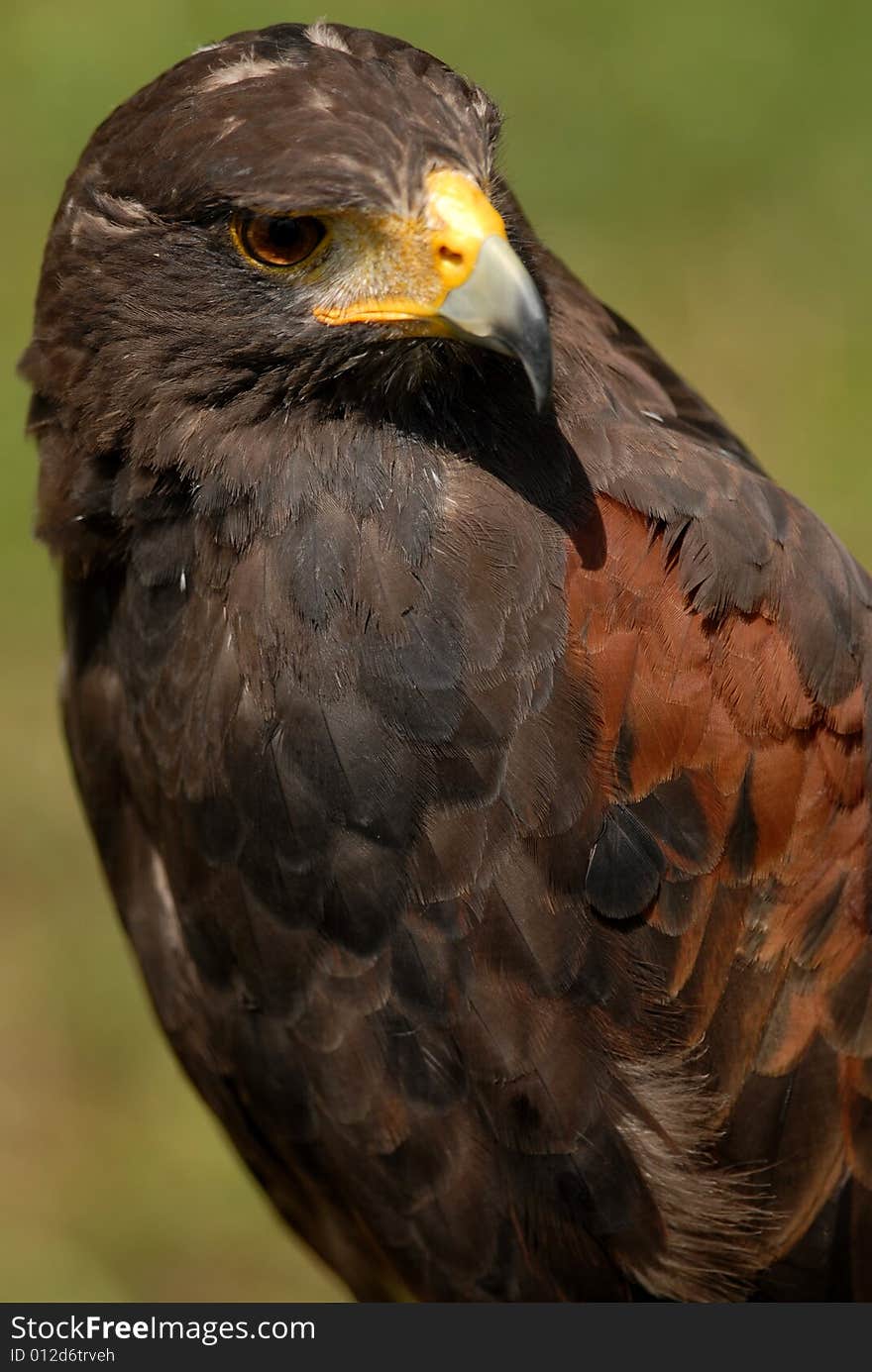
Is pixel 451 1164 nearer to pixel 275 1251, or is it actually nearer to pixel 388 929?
pixel 388 929

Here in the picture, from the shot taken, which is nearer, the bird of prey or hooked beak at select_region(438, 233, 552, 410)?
hooked beak at select_region(438, 233, 552, 410)

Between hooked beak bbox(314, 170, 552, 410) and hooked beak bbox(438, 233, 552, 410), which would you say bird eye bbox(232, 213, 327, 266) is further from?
hooked beak bbox(438, 233, 552, 410)

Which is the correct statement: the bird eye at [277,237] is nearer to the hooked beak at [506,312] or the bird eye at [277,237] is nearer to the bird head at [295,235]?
the bird head at [295,235]

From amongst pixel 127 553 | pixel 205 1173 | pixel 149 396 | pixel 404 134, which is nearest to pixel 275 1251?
pixel 205 1173

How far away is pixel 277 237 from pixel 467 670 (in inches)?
28.1

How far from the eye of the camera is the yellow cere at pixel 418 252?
2752 mm

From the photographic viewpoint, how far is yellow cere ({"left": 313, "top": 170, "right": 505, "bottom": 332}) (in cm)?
275

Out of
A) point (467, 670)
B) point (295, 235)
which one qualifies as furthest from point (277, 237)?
point (467, 670)

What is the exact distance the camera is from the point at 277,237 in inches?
111

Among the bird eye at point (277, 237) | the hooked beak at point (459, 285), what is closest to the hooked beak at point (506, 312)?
the hooked beak at point (459, 285)

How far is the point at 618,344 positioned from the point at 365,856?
100 cm

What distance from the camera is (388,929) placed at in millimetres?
3096

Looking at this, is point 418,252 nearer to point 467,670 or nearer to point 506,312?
point 506,312

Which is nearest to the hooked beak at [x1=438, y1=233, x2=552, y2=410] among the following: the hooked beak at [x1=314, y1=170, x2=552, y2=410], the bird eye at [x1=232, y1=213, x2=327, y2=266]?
the hooked beak at [x1=314, y1=170, x2=552, y2=410]
